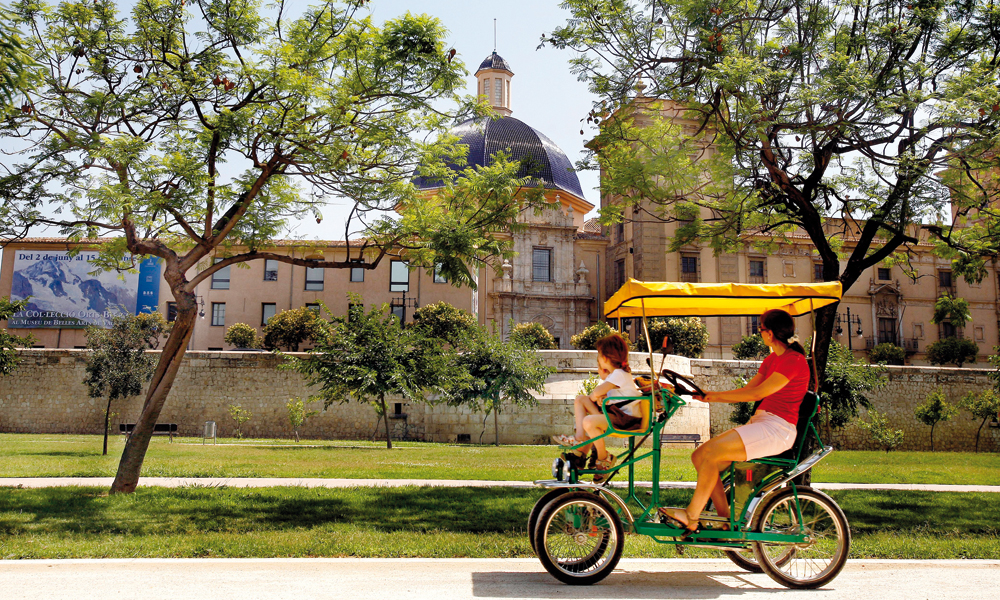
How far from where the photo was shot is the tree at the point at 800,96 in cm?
925

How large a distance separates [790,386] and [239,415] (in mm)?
27946

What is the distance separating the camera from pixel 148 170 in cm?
912

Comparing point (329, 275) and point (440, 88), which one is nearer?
point (440, 88)

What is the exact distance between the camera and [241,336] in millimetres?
42375

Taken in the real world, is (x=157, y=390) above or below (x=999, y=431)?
above

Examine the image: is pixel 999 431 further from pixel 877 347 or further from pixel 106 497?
pixel 106 497

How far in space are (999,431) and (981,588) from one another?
34563 millimetres

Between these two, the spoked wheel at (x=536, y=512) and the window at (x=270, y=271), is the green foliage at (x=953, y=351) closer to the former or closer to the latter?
the window at (x=270, y=271)

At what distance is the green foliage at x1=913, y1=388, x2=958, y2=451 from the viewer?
30.7 m

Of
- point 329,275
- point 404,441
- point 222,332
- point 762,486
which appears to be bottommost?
point 404,441

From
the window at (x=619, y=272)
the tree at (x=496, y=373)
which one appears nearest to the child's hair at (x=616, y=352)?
the tree at (x=496, y=373)

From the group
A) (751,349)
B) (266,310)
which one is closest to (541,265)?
(751,349)

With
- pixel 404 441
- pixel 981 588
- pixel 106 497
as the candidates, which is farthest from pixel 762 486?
pixel 404 441

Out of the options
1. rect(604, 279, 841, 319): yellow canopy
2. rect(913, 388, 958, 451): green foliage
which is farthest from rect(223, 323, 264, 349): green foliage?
rect(604, 279, 841, 319): yellow canopy
